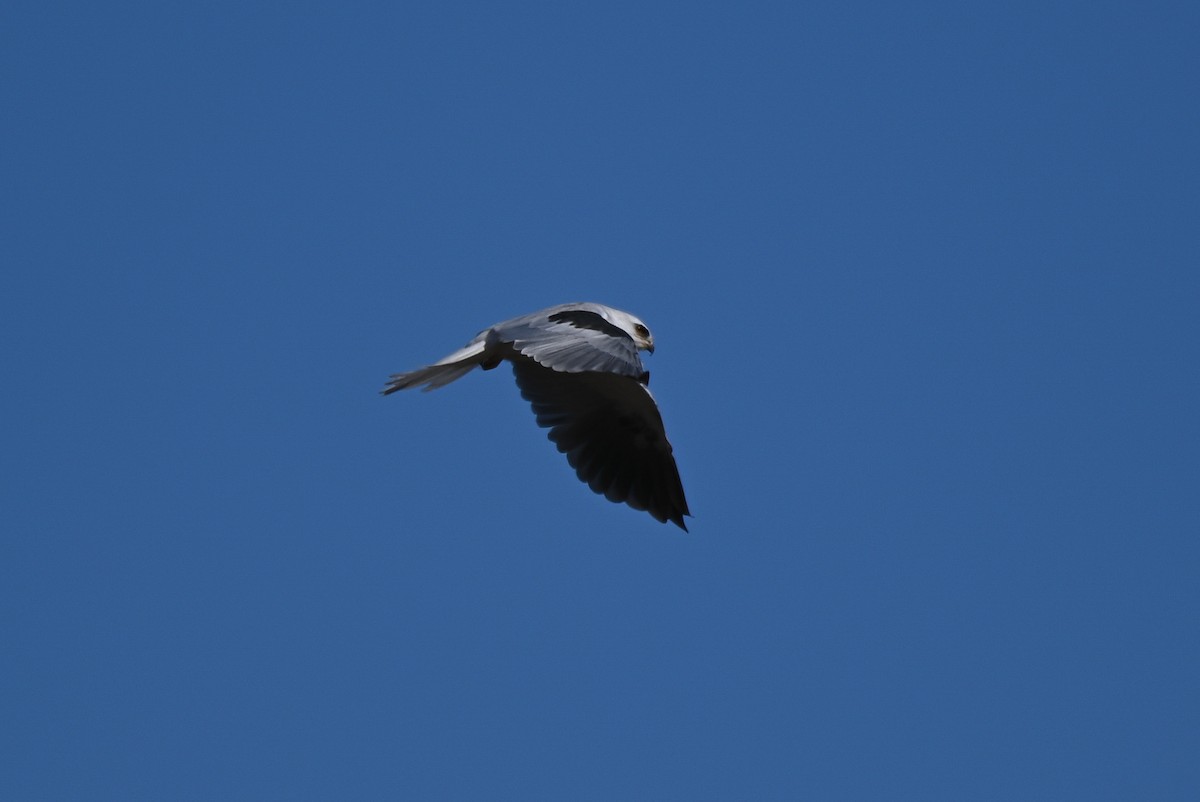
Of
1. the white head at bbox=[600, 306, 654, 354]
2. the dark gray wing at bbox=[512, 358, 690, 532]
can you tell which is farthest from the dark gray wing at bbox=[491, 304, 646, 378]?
the dark gray wing at bbox=[512, 358, 690, 532]

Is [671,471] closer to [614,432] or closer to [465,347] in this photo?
[614,432]

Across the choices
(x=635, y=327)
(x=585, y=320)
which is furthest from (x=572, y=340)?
(x=635, y=327)

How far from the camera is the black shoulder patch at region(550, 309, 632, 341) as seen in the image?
8.15 m

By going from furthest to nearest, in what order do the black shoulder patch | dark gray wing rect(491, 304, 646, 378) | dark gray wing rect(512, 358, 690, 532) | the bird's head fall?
dark gray wing rect(512, 358, 690, 532)
the bird's head
the black shoulder patch
dark gray wing rect(491, 304, 646, 378)

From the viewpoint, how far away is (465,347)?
876 centimetres

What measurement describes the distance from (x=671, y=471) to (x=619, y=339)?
1.74 m

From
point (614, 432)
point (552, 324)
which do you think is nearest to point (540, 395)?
point (614, 432)

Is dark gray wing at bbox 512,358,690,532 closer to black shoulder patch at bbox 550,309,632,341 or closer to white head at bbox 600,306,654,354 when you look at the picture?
white head at bbox 600,306,654,354

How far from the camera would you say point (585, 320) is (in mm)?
8312

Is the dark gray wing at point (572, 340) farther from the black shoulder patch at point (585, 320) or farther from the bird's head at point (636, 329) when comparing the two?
the bird's head at point (636, 329)

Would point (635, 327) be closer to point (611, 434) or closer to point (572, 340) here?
point (611, 434)

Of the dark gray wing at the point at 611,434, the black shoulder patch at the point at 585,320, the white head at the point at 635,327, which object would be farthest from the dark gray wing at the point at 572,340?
the dark gray wing at the point at 611,434

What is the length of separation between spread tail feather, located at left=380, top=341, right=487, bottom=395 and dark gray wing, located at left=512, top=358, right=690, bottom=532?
1.66ft

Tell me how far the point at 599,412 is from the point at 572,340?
1.82 m
